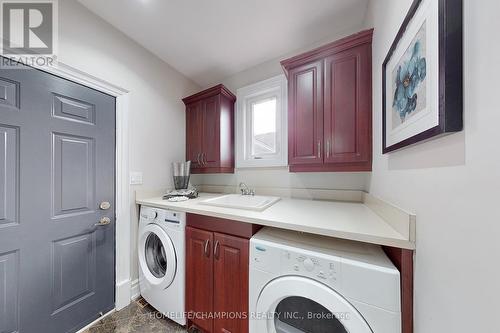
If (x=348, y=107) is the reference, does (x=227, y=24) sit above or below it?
above

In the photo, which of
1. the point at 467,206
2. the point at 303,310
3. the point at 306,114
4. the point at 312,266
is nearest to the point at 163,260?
the point at 303,310

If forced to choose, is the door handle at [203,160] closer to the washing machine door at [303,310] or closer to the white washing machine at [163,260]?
the white washing machine at [163,260]

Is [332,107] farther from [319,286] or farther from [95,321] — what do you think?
[95,321]

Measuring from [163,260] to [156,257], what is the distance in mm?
73

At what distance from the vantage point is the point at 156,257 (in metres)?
1.59

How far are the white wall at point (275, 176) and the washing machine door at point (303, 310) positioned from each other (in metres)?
1.04

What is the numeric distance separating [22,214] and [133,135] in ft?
2.92

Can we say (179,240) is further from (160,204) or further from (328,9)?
(328,9)

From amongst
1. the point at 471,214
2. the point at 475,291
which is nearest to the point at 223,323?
the point at 475,291

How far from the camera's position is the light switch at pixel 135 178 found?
1.62 meters

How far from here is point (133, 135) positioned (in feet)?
5.38

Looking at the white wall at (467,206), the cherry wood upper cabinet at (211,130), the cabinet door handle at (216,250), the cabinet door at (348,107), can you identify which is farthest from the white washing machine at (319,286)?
the cherry wood upper cabinet at (211,130)

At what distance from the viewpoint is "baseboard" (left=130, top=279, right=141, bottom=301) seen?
5.20 feet

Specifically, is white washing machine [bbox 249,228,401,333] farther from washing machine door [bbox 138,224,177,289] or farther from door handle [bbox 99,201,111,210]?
door handle [bbox 99,201,111,210]
